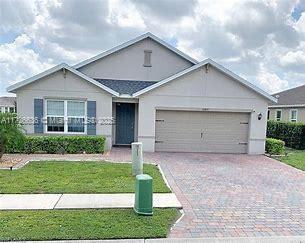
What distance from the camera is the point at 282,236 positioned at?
16.7ft

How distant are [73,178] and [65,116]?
21.4 feet

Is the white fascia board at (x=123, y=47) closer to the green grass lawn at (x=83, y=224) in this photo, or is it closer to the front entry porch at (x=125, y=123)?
the front entry porch at (x=125, y=123)

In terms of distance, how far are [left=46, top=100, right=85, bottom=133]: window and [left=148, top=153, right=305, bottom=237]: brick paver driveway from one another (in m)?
4.67

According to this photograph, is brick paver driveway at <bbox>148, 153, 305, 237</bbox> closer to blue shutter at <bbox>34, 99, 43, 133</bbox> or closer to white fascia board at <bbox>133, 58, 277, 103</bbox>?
white fascia board at <bbox>133, 58, 277, 103</bbox>

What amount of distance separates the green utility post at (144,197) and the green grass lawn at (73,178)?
165 centimetres

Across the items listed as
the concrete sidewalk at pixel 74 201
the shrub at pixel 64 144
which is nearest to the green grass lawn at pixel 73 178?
the concrete sidewalk at pixel 74 201

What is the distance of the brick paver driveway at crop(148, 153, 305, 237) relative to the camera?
5422 mm

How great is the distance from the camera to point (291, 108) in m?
25.4

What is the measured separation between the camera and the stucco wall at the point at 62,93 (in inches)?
552

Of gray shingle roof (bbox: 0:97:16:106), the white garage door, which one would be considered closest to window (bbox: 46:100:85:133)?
the white garage door

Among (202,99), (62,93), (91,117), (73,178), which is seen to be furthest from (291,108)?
(73,178)

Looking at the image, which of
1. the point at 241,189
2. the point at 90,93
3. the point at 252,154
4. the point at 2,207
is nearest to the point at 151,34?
the point at 90,93

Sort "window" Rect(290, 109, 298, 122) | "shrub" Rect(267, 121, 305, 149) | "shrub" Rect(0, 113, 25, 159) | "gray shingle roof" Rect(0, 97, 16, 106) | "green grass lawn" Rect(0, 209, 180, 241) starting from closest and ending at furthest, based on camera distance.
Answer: "green grass lawn" Rect(0, 209, 180, 241)
"shrub" Rect(0, 113, 25, 159)
"shrub" Rect(267, 121, 305, 149)
"window" Rect(290, 109, 298, 122)
"gray shingle roof" Rect(0, 97, 16, 106)

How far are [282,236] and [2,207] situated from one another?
18.4ft
